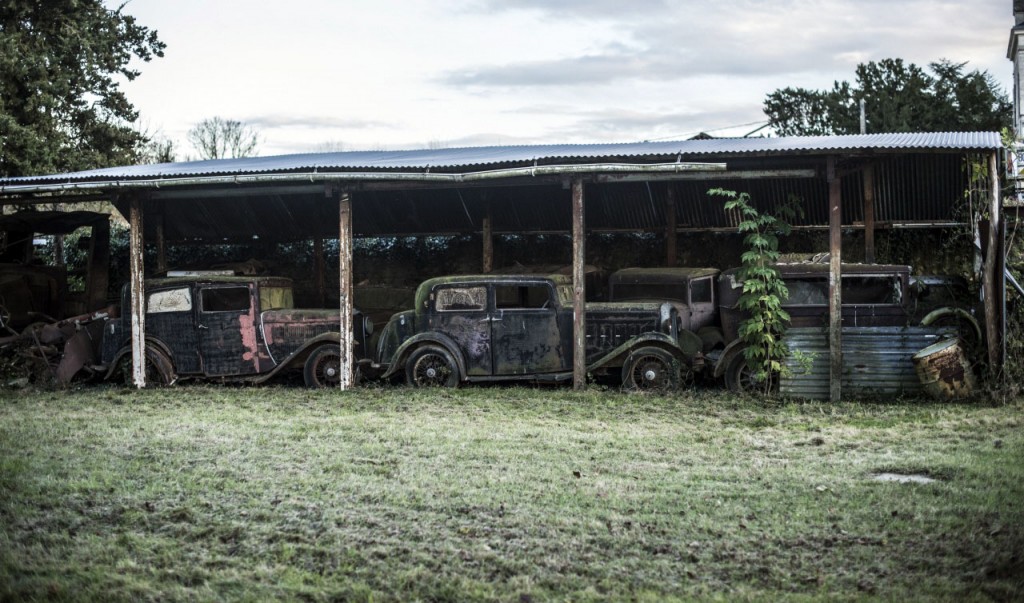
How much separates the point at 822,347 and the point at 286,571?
7915 mm

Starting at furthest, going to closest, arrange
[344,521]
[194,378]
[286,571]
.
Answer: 1. [194,378]
2. [344,521]
3. [286,571]

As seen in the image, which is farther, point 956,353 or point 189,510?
point 956,353

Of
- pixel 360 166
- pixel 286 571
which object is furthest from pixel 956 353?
pixel 286 571

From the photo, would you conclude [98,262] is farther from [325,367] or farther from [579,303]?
[579,303]

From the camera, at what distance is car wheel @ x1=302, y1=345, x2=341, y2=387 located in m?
Result: 12.9

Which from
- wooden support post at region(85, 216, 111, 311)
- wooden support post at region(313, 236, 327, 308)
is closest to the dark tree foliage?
wooden support post at region(85, 216, 111, 311)

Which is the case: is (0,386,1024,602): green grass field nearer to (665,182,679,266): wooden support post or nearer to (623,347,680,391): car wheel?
(623,347,680,391): car wheel

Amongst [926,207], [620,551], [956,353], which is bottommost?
[620,551]

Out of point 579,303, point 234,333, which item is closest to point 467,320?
point 579,303

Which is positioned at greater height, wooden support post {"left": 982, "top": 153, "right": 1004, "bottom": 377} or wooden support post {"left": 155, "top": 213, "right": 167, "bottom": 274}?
wooden support post {"left": 155, "top": 213, "right": 167, "bottom": 274}

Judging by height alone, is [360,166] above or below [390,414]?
above

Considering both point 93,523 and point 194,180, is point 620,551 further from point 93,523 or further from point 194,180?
point 194,180

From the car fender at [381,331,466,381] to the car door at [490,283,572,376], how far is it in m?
0.44

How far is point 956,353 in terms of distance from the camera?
10.6 metres
